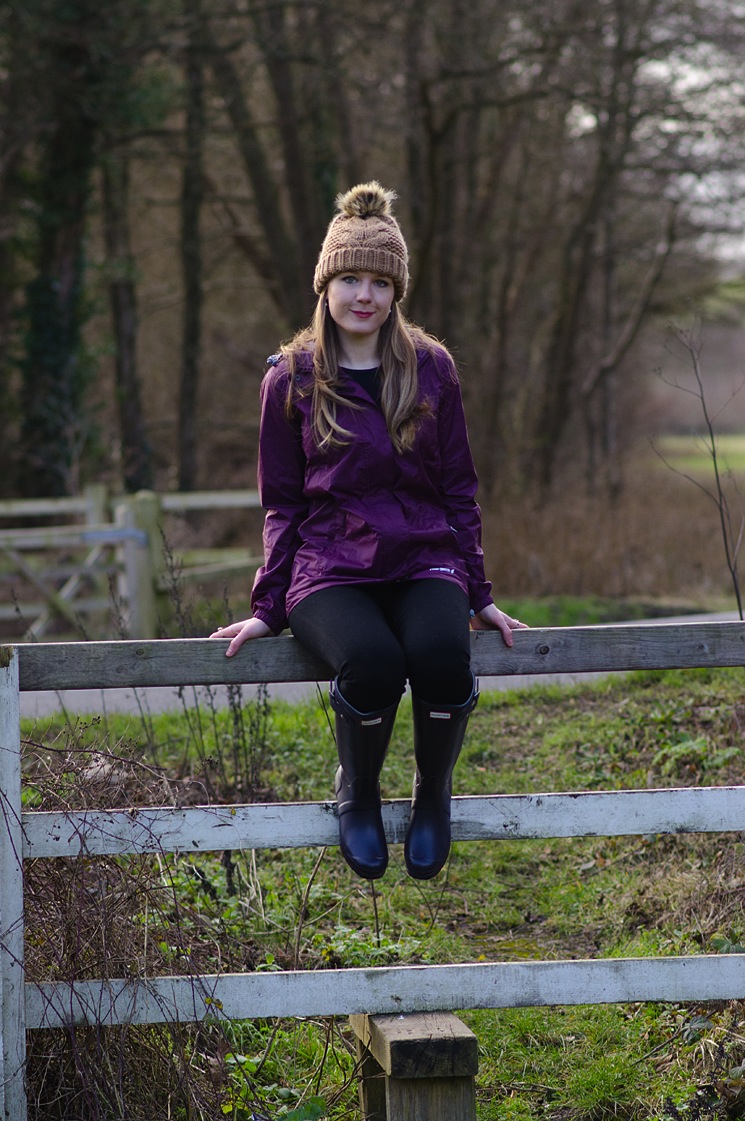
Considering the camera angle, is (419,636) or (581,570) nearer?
(419,636)

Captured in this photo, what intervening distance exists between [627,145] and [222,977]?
15169mm

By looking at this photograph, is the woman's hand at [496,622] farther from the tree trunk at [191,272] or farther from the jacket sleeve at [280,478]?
the tree trunk at [191,272]

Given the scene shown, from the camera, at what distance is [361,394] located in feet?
10.9

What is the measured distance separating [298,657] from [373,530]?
1.18 feet

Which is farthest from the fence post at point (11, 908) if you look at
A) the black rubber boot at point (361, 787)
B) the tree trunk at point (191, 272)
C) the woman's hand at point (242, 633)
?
the tree trunk at point (191, 272)

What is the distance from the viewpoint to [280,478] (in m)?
3.31

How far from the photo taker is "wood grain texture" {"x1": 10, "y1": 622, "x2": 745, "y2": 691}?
9.84ft

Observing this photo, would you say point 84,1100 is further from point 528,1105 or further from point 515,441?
point 515,441

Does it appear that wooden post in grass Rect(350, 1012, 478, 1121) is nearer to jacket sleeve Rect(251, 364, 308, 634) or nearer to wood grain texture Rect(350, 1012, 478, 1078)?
wood grain texture Rect(350, 1012, 478, 1078)

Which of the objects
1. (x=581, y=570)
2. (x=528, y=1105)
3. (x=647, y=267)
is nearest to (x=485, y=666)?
(x=528, y=1105)

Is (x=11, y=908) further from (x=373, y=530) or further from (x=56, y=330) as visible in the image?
(x=56, y=330)

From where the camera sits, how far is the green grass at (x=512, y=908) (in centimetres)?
355

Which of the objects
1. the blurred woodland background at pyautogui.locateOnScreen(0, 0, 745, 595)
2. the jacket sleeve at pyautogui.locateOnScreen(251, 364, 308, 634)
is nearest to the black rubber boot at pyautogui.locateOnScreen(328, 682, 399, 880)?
the jacket sleeve at pyautogui.locateOnScreen(251, 364, 308, 634)

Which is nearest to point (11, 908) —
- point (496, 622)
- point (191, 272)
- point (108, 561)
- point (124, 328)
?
point (496, 622)
